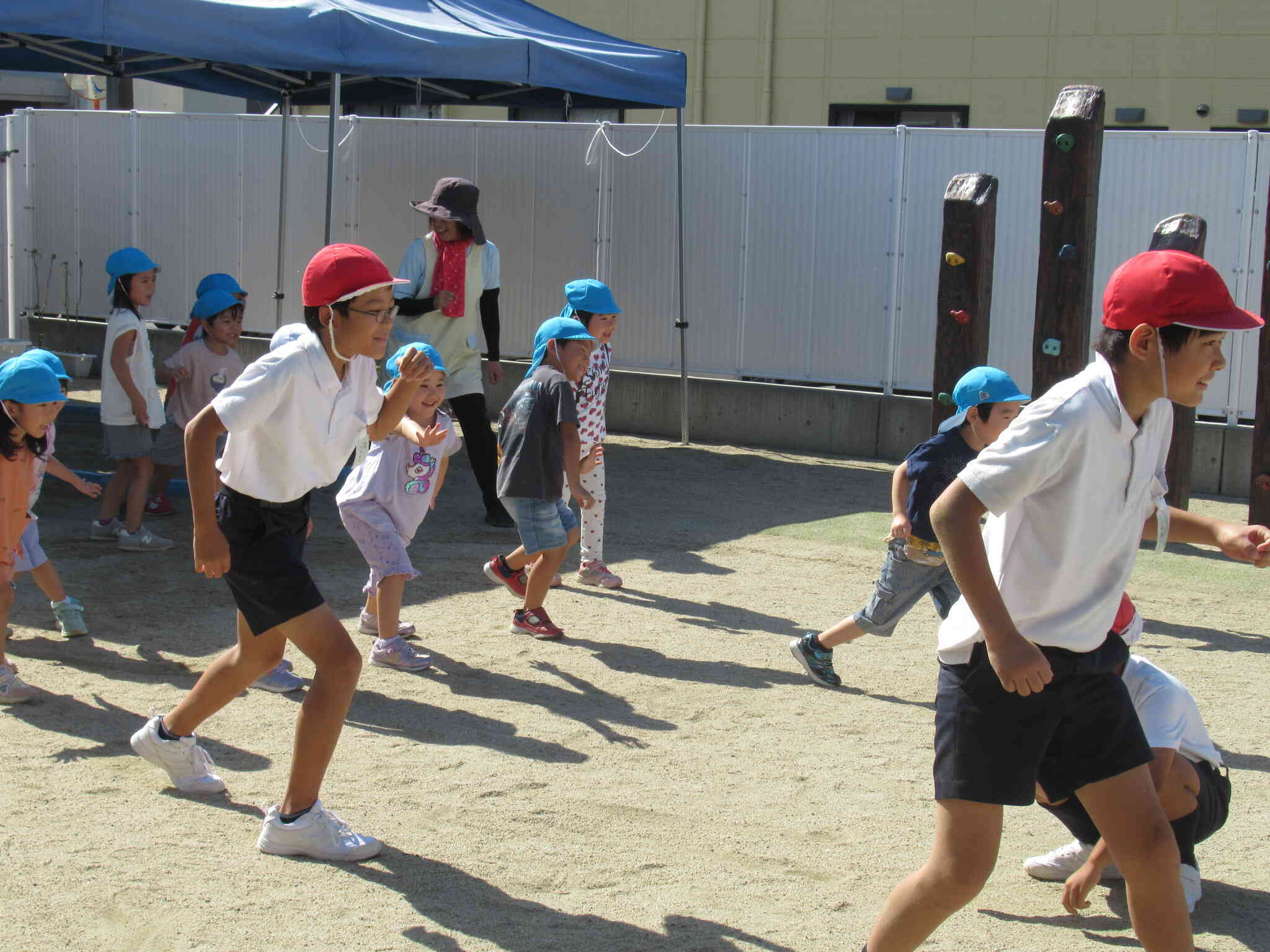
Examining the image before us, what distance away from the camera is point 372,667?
572 cm

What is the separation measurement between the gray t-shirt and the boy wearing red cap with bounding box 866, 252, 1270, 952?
337 centimetres

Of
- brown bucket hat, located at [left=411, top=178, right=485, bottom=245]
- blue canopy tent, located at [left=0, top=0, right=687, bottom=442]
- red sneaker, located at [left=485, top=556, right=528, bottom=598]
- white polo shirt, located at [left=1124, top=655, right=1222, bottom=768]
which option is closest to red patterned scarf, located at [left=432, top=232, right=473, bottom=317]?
brown bucket hat, located at [left=411, top=178, right=485, bottom=245]

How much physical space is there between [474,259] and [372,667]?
3.55 meters

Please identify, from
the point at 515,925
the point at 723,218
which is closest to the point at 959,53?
the point at 723,218

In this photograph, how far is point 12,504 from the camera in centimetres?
514

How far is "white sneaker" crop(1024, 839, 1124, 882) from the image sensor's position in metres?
3.83

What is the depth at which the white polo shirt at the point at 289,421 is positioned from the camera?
3725 mm

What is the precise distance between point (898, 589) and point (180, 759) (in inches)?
103

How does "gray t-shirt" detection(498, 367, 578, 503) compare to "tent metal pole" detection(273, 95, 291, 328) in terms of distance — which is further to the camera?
"tent metal pole" detection(273, 95, 291, 328)

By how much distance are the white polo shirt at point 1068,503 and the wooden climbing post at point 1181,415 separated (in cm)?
558

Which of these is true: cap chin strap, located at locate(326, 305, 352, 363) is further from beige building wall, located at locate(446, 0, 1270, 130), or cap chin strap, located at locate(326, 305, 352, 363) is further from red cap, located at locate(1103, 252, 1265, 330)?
beige building wall, located at locate(446, 0, 1270, 130)

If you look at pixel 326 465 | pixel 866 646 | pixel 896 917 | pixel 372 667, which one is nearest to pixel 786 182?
pixel 866 646

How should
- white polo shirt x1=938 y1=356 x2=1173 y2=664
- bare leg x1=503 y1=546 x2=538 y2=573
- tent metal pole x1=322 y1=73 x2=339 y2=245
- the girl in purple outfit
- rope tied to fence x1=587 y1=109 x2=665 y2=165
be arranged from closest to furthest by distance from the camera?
white polo shirt x1=938 y1=356 x2=1173 y2=664 → the girl in purple outfit → bare leg x1=503 y1=546 x2=538 y2=573 → tent metal pole x1=322 y1=73 x2=339 y2=245 → rope tied to fence x1=587 y1=109 x2=665 y2=165

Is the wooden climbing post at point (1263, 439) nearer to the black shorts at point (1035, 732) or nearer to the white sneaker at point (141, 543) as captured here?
the black shorts at point (1035, 732)
